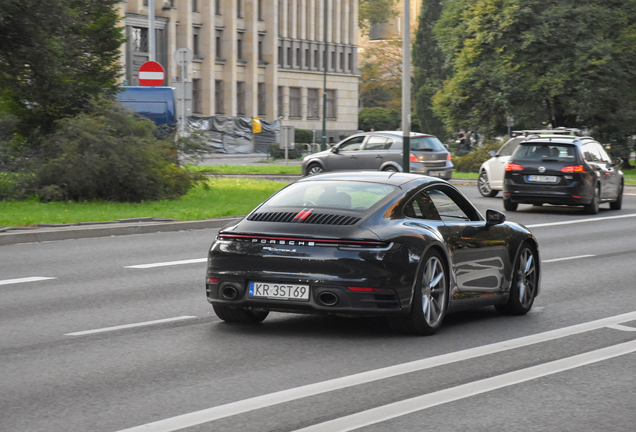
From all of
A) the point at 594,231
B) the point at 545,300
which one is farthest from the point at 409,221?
the point at 594,231

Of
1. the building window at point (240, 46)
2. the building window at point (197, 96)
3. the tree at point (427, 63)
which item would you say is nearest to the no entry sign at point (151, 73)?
the building window at point (197, 96)

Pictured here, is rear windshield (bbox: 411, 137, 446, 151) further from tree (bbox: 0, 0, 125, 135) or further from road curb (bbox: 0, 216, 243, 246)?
road curb (bbox: 0, 216, 243, 246)

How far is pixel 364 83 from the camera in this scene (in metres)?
110

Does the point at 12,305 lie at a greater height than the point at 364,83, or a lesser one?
lesser

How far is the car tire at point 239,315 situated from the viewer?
9000mm

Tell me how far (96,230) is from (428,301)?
985cm

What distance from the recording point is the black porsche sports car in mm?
8188

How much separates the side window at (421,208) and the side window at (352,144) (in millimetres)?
23270

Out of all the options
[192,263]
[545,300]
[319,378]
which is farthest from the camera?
[192,263]

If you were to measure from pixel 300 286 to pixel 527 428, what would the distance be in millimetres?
2865

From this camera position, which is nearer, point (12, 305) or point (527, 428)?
point (527, 428)

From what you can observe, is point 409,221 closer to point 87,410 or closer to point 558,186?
point 87,410

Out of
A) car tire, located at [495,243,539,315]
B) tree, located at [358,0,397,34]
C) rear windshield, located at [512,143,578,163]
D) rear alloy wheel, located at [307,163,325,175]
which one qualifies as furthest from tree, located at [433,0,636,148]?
tree, located at [358,0,397,34]

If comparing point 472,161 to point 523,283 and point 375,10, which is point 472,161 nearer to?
point 523,283
